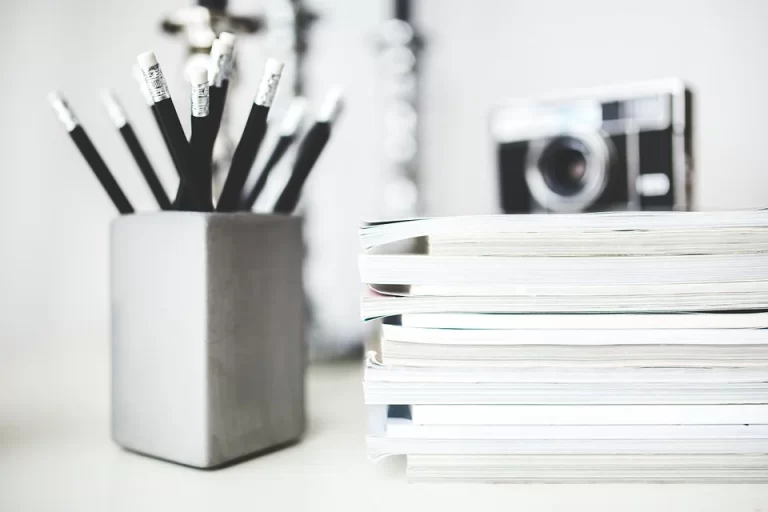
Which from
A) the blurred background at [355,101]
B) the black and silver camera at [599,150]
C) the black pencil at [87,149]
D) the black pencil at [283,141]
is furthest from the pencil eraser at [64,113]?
the black and silver camera at [599,150]

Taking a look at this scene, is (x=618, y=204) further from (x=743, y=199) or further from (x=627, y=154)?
(x=743, y=199)

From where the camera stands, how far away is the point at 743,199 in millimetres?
691

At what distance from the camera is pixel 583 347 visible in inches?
11.8

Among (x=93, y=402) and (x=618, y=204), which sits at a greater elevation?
(x=618, y=204)

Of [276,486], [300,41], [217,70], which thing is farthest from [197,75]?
[300,41]

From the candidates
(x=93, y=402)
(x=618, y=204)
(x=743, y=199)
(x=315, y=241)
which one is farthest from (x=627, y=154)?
(x=93, y=402)

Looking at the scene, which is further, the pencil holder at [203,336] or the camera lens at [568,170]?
the camera lens at [568,170]

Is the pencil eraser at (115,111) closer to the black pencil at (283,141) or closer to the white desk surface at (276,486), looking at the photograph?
the black pencil at (283,141)

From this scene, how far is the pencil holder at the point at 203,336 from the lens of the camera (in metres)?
0.32

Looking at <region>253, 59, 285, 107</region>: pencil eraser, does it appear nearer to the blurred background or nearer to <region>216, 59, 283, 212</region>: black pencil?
<region>216, 59, 283, 212</region>: black pencil

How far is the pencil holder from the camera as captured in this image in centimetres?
32

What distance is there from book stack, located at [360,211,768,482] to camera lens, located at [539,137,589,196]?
351 mm

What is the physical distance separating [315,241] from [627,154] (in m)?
0.31

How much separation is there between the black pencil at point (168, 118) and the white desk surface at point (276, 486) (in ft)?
0.45
